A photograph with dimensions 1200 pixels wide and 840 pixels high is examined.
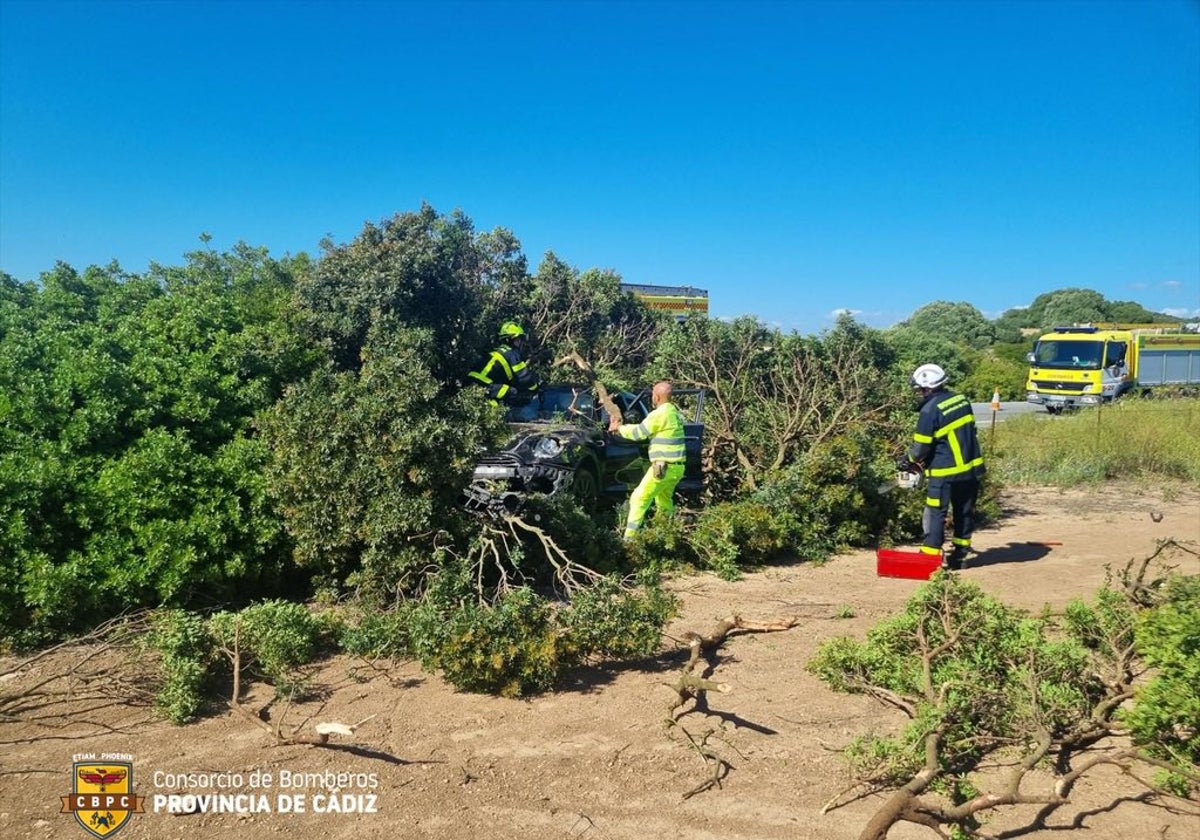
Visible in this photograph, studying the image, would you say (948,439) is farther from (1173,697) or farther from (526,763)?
(526,763)

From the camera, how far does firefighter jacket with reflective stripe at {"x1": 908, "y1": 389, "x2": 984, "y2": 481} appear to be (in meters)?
7.40

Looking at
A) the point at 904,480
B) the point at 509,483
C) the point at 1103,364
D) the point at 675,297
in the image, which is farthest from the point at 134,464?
the point at 1103,364

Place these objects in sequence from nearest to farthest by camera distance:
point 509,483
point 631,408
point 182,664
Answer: point 182,664 < point 509,483 < point 631,408

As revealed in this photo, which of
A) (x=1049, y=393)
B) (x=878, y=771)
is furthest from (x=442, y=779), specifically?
Answer: (x=1049, y=393)

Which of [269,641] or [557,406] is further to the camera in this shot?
[557,406]

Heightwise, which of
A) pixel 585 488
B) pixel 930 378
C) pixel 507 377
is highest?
pixel 930 378

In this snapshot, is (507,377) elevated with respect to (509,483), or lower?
elevated

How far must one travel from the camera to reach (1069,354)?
25703 millimetres

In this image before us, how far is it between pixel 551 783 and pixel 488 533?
2.51 metres

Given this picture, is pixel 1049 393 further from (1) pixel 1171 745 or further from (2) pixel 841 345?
(1) pixel 1171 745

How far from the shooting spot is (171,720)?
14.4 feet

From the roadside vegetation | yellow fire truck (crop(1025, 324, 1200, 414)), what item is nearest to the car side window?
the roadside vegetation

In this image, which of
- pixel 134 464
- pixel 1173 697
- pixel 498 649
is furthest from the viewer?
pixel 134 464

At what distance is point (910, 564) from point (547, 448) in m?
3.58
